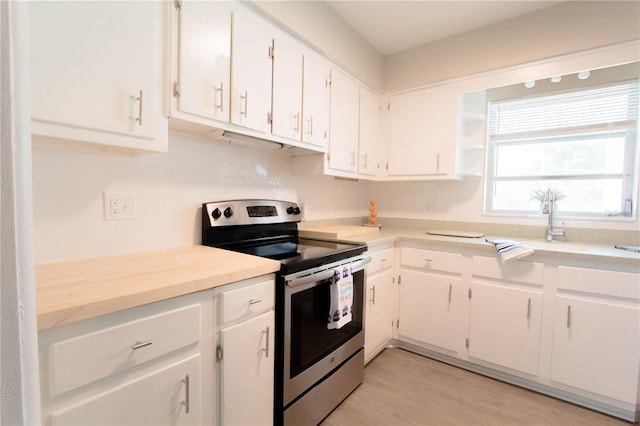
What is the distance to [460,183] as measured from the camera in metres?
2.73

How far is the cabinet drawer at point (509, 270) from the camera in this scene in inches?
74.2

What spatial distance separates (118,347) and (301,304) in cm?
77

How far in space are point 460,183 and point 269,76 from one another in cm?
195

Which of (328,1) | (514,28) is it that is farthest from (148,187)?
(514,28)

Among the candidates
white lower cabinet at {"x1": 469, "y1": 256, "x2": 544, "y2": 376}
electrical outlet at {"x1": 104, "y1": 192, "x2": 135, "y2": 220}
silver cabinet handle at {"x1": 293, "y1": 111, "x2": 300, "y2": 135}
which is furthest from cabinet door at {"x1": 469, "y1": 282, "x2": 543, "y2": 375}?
electrical outlet at {"x1": 104, "y1": 192, "x2": 135, "y2": 220}

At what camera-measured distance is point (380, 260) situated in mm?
2213

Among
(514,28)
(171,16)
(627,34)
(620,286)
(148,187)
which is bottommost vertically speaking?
(620,286)

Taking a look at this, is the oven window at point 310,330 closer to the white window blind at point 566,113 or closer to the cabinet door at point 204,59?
the cabinet door at point 204,59

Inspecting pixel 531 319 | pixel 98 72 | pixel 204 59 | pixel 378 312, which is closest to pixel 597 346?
pixel 531 319

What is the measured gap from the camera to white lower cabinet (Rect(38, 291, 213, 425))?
757mm

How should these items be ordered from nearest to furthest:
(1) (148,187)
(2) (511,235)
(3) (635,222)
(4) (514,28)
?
(1) (148,187)
(3) (635,222)
(4) (514,28)
(2) (511,235)

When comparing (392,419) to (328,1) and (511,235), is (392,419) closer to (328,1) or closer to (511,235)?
(511,235)

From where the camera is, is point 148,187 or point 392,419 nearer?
point 148,187

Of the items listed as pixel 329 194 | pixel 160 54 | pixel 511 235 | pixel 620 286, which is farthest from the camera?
pixel 329 194
